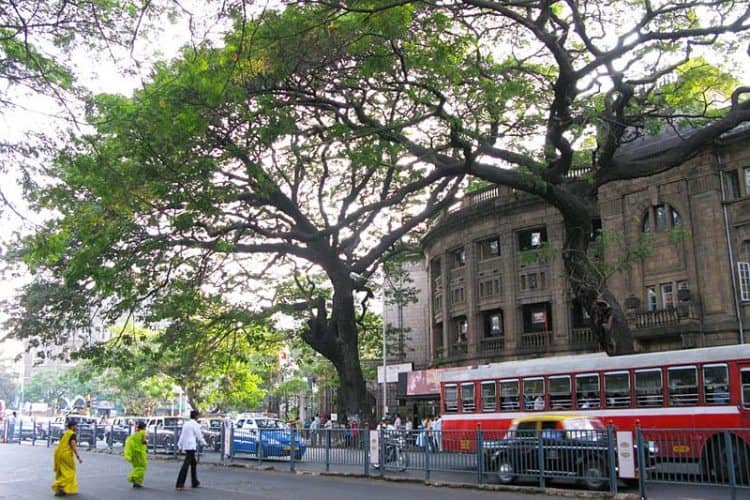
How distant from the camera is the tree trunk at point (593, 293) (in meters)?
19.6

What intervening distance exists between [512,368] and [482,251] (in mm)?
21185

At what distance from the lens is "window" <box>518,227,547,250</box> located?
40.9 m

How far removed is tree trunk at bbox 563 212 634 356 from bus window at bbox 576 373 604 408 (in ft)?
2.85

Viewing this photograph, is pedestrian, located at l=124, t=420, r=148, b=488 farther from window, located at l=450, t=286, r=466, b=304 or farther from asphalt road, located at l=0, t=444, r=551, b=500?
window, located at l=450, t=286, r=466, b=304

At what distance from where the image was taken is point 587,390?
66.3 feet

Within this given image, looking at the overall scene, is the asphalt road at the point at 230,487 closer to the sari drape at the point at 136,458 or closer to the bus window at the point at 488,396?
the sari drape at the point at 136,458

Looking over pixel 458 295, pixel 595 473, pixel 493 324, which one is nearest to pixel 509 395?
pixel 595 473

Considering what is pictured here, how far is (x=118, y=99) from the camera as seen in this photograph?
17.9 meters

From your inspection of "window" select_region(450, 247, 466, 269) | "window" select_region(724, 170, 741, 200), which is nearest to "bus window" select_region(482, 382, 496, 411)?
"window" select_region(724, 170, 741, 200)

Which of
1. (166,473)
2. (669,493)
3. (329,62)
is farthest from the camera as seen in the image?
(166,473)

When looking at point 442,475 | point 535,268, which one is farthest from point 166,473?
point 535,268

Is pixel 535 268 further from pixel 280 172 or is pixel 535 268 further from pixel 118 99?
pixel 118 99

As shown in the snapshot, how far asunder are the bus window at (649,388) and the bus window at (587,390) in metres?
1.25

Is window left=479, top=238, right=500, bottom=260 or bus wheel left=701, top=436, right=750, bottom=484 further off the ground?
window left=479, top=238, right=500, bottom=260
